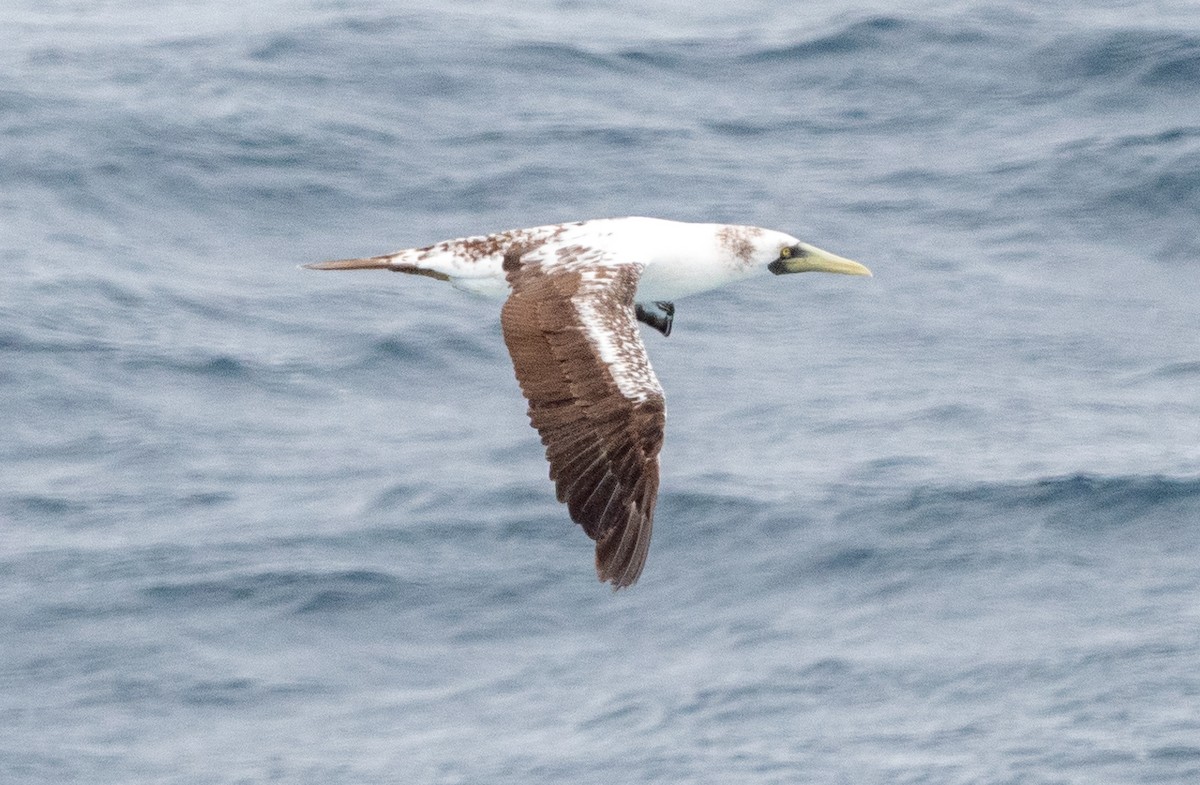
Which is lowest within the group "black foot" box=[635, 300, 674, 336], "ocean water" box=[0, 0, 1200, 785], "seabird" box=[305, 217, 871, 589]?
"ocean water" box=[0, 0, 1200, 785]

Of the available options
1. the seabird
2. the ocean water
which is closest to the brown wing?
the seabird

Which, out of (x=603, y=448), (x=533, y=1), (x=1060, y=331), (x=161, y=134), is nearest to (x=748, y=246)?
(x=603, y=448)

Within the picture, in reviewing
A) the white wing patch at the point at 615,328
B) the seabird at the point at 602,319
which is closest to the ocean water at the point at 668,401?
the seabird at the point at 602,319

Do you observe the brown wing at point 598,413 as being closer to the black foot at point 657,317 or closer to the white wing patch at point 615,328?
the white wing patch at point 615,328

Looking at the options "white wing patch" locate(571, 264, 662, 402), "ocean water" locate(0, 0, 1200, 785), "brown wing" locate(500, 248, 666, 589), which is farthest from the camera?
"ocean water" locate(0, 0, 1200, 785)

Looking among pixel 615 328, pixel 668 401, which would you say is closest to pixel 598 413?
pixel 615 328

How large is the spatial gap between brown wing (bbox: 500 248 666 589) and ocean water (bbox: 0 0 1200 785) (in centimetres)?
383

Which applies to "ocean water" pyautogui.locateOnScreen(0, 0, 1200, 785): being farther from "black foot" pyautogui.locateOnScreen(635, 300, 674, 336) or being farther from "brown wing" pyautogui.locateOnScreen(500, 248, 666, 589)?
"brown wing" pyautogui.locateOnScreen(500, 248, 666, 589)

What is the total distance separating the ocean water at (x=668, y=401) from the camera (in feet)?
50.2

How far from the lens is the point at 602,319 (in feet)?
40.3

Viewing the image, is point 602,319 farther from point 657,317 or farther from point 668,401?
point 668,401

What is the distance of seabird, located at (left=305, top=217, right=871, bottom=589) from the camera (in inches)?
452

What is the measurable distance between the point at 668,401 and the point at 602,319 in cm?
590

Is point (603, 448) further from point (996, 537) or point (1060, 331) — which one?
point (1060, 331)
